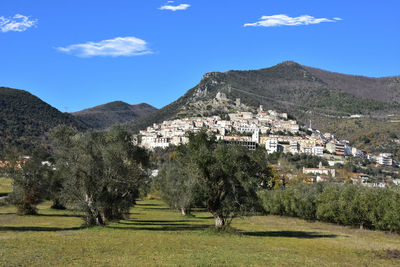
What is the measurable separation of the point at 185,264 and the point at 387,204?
→ 33883 mm

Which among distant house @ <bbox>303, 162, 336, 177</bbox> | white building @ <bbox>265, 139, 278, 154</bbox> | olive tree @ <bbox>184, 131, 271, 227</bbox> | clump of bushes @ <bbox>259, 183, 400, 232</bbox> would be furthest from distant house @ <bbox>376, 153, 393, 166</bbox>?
olive tree @ <bbox>184, 131, 271, 227</bbox>

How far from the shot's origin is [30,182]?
50031 millimetres

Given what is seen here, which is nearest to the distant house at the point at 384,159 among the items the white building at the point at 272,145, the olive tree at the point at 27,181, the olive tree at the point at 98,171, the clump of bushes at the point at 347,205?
the white building at the point at 272,145

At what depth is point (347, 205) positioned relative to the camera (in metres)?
51.4

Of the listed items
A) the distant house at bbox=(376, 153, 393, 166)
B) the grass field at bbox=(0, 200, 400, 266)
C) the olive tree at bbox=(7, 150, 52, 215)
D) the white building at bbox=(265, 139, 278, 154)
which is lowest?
the grass field at bbox=(0, 200, 400, 266)

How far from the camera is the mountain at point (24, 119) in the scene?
119 meters

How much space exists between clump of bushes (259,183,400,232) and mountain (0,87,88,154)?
221 feet

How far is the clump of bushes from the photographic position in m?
45.7

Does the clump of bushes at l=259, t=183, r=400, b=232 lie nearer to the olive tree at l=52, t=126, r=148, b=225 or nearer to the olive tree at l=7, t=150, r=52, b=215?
the olive tree at l=52, t=126, r=148, b=225

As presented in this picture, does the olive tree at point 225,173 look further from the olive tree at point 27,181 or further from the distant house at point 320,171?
the distant house at point 320,171

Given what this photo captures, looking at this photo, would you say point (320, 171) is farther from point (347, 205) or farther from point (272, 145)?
point (347, 205)

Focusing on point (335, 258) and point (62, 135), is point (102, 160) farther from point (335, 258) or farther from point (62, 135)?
point (335, 258)

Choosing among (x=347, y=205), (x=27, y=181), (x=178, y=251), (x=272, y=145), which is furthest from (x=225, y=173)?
(x=272, y=145)

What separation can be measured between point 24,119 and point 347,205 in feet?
393
